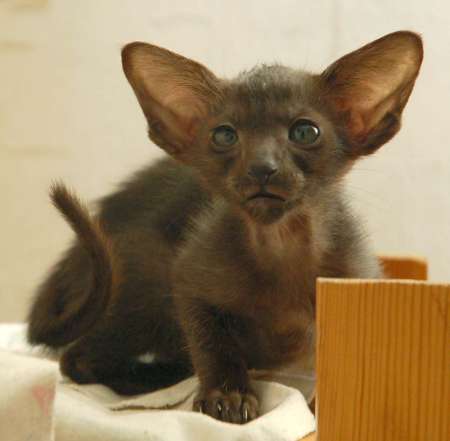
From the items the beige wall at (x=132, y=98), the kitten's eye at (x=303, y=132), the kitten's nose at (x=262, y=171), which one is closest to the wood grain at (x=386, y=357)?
the kitten's nose at (x=262, y=171)

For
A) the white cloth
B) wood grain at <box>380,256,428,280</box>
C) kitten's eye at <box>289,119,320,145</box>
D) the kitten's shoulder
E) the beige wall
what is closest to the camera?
the white cloth

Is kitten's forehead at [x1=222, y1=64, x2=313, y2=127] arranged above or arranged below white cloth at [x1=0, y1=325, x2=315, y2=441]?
above

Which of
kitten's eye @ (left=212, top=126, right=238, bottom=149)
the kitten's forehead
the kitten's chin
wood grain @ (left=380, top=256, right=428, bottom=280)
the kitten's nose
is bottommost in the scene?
wood grain @ (left=380, top=256, right=428, bottom=280)

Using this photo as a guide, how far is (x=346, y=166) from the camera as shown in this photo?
140 cm

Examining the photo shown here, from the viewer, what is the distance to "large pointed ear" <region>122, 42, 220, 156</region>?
1.37 metres

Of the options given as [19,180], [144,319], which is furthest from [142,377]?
[19,180]

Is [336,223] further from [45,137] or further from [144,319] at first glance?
[45,137]

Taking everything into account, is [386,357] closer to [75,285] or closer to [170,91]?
[170,91]

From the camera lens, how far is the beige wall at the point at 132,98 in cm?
246

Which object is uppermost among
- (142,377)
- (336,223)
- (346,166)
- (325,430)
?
(346,166)

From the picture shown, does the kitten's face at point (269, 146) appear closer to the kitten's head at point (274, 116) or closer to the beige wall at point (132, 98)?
the kitten's head at point (274, 116)

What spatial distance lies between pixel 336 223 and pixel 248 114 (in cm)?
28

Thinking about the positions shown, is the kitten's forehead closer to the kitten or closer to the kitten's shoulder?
the kitten

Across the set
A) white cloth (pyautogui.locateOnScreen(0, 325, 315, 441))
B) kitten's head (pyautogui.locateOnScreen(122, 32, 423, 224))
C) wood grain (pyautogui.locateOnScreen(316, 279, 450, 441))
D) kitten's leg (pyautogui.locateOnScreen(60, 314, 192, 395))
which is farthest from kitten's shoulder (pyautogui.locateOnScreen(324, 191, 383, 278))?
wood grain (pyautogui.locateOnScreen(316, 279, 450, 441))
